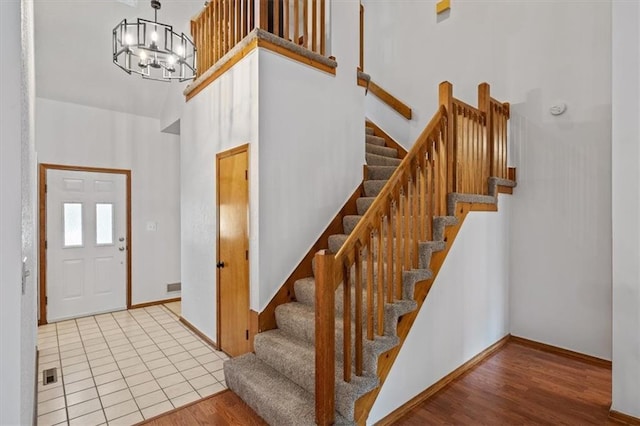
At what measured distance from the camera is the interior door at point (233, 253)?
3.01 metres

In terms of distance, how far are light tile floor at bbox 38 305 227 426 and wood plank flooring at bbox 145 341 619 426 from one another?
286 mm

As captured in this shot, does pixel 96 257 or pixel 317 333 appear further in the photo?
pixel 96 257

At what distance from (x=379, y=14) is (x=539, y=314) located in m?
4.73

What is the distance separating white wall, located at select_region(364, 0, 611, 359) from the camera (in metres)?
3.19

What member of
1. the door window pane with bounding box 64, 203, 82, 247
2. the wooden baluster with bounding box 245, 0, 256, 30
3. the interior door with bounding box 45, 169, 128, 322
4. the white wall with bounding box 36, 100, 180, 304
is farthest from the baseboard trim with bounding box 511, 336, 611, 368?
the door window pane with bounding box 64, 203, 82, 247

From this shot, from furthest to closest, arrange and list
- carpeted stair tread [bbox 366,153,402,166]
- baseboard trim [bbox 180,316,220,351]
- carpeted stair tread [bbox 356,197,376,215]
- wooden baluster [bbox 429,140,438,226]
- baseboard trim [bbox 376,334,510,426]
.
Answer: carpeted stair tread [bbox 366,153,402,166] < baseboard trim [bbox 180,316,220,351] < carpeted stair tread [bbox 356,197,376,215] < wooden baluster [bbox 429,140,438,226] < baseboard trim [bbox 376,334,510,426]

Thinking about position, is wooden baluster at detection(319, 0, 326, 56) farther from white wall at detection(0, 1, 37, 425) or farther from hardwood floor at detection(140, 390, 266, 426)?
hardwood floor at detection(140, 390, 266, 426)

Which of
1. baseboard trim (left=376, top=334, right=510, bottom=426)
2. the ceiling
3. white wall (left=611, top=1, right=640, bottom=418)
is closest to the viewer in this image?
white wall (left=611, top=1, right=640, bottom=418)

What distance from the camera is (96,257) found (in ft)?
15.5

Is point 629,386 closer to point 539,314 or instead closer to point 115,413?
point 539,314

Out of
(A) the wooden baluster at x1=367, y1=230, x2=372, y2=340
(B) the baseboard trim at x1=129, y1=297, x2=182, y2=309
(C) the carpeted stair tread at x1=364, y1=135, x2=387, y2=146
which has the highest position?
(C) the carpeted stair tread at x1=364, y1=135, x2=387, y2=146

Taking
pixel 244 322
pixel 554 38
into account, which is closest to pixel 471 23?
pixel 554 38

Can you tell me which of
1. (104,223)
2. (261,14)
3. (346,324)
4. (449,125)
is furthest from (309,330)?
(104,223)

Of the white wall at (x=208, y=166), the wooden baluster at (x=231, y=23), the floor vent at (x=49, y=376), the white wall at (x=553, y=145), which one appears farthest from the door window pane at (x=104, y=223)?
the white wall at (x=553, y=145)
